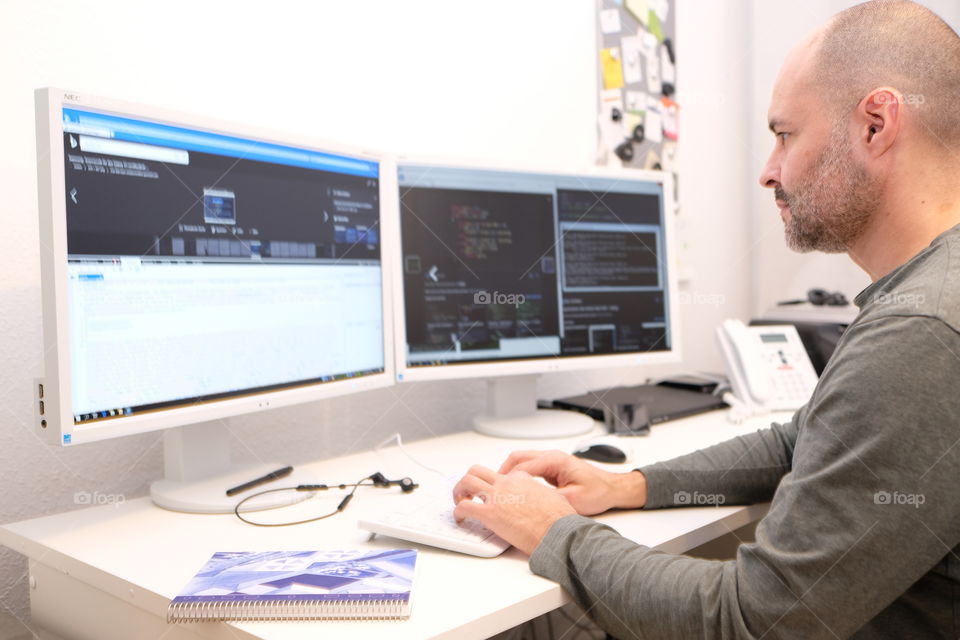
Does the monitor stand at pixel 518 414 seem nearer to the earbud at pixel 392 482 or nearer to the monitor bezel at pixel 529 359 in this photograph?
the monitor bezel at pixel 529 359

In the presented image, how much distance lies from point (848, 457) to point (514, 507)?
372 millimetres

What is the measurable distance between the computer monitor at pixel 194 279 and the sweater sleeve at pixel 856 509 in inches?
25.8

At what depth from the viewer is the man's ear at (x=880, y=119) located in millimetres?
868

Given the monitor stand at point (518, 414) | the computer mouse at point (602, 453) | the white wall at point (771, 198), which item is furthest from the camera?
the white wall at point (771, 198)

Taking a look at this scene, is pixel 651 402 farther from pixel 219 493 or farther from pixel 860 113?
pixel 219 493

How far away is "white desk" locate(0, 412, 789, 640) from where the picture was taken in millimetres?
692

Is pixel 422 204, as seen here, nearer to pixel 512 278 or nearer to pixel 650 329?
pixel 512 278

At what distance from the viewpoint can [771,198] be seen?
2516 mm

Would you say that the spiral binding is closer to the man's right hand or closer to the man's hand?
the man's hand

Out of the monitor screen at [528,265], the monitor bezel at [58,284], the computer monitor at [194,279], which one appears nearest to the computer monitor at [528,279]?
the monitor screen at [528,265]

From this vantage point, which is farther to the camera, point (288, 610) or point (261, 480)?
point (261, 480)

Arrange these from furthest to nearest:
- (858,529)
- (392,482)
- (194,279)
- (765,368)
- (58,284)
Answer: (765,368)
(392,482)
(194,279)
(58,284)
(858,529)

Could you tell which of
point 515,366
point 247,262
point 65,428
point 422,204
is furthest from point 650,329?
point 65,428

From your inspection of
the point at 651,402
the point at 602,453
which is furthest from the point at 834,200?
the point at 651,402
